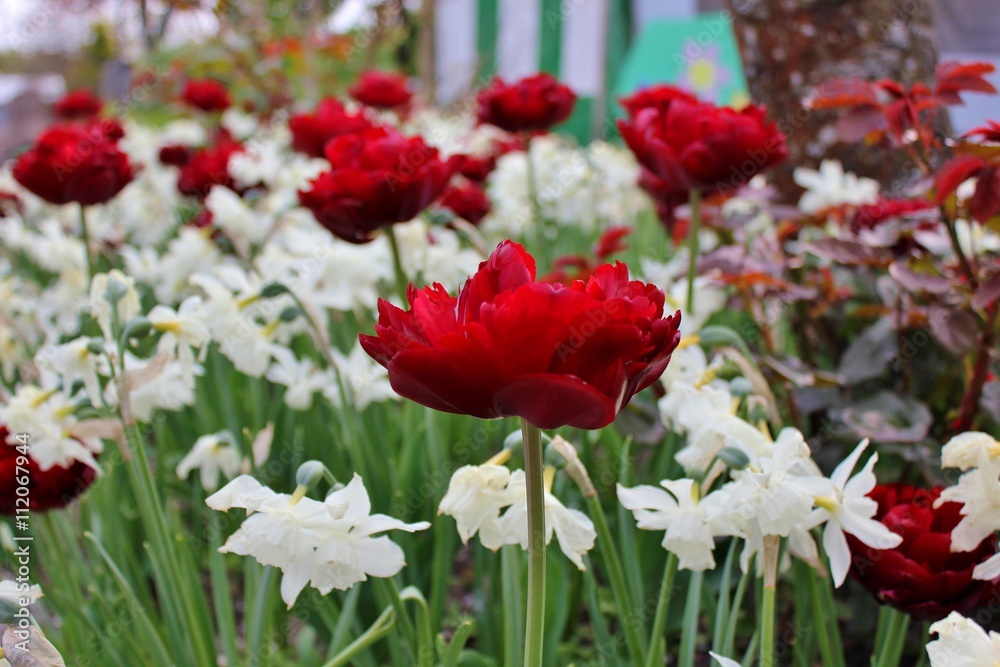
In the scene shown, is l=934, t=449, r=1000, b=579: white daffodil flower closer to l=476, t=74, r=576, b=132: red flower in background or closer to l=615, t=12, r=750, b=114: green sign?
l=476, t=74, r=576, b=132: red flower in background

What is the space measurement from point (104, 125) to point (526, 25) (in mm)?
5455

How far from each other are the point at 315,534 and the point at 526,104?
1277 millimetres

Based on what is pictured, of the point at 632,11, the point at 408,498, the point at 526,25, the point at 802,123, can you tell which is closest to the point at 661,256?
the point at 802,123

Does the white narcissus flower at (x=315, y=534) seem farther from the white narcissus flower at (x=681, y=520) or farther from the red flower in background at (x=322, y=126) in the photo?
the red flower in background at (x=322, y=126)

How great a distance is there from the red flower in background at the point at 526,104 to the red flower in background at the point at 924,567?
1.20 meters

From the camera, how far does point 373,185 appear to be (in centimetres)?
110

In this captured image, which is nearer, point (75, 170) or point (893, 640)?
point (893, 640)

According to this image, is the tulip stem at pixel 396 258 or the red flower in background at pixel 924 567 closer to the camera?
the red flower in background at pixel 924 567

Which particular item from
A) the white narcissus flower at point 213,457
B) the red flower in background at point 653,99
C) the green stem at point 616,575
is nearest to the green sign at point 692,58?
the red flower in background at point 653,99

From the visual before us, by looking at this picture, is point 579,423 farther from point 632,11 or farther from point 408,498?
point 632,11

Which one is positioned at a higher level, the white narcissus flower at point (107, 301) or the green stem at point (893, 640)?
the white narcissus flower at point (107, 301)

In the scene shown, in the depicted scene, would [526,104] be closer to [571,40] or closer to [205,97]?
[205,97]

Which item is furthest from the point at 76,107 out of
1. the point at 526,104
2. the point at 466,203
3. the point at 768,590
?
the point at 768,590

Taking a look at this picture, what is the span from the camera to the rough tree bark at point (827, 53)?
1.83 meters
